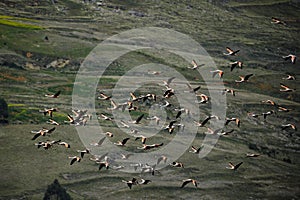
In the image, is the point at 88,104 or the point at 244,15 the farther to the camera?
the point at 244,15

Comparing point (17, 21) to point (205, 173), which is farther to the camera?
point (17, 21)

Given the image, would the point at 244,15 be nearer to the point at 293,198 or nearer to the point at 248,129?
the point at 248,129

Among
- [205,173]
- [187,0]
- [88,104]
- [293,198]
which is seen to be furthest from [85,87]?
[187,0]

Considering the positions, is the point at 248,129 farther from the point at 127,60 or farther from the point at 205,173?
the point at 127,60

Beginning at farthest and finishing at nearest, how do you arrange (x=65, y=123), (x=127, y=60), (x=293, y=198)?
(x=127, y=60) → (x=65, y=123) → (x=293, y=198)

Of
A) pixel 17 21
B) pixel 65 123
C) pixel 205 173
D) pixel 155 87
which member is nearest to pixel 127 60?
pixel 155 87

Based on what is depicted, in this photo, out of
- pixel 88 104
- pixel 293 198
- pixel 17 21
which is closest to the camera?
pixel 293 198
